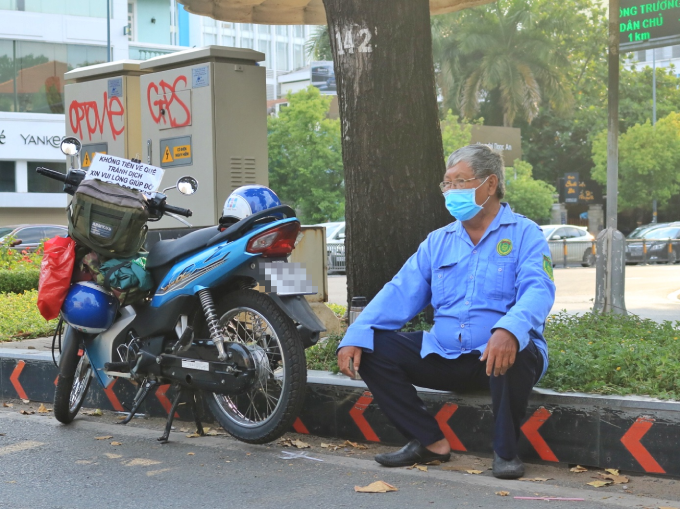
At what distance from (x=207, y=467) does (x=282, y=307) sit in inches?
32.1

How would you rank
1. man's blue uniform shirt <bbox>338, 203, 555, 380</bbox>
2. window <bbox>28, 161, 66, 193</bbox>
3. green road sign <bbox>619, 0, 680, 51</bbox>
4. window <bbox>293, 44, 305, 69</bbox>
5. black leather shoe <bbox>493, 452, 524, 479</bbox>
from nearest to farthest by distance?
black leather shoe <bbox>493, 452, 524, 479</bbox>
man's blue uniform shirt <bbox>338, 203, 555, 380</bbox>
green road sign <bbox>619, 0, 680, 51</bbox>
window <bbox>28, 161, 66, 193</bbox>
window <bbox>293, 44, 305, 69</bbox>

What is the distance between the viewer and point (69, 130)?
871 centimetres

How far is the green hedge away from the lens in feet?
38.9

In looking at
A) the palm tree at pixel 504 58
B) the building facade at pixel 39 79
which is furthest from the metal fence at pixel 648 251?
the building facade at pixel 39 79

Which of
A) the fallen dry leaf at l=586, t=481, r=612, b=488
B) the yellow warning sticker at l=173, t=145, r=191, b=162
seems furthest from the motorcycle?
the yellow warning sticker at l=173, t=145, r=191, b=162

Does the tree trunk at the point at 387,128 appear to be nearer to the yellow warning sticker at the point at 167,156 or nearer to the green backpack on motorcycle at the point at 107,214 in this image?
the green backpack on motorcycle at the point at 107,214

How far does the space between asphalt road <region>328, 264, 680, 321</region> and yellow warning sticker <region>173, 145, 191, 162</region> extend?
437cm

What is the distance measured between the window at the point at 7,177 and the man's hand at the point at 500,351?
115 ft

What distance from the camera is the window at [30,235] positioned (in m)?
24.0

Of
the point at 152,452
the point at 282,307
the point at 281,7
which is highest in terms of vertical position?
the point at 281,7

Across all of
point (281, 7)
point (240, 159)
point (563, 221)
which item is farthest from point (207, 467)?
point (563, 221)

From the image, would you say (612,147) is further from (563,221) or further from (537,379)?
(563,221)

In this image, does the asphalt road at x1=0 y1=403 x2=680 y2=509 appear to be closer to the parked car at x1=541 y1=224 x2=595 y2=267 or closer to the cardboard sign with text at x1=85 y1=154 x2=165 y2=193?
the cardboard sign with text at x1=85 y1=154 x2=165 y2=193

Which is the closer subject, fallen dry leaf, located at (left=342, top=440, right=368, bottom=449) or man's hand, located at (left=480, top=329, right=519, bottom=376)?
man's hand, located at (left=480, top=329, right=519, bottom=376)
